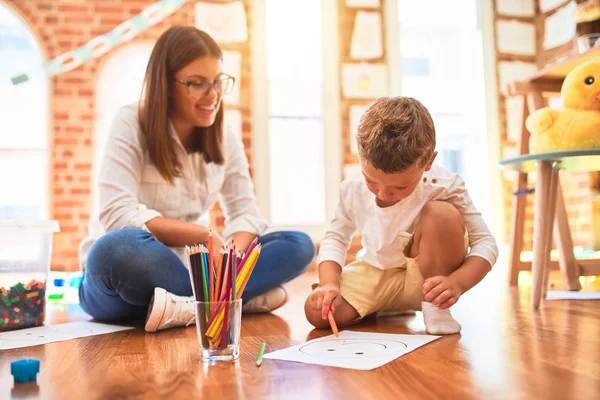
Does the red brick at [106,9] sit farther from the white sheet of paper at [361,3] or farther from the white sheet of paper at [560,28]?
the white sheet of paper at [560,28]

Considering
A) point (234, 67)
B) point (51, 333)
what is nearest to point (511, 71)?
point (234, 67)

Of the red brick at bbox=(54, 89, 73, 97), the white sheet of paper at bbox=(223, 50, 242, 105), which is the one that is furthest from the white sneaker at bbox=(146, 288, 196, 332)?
the red brick at bbox=(54, 89, 73, 97)

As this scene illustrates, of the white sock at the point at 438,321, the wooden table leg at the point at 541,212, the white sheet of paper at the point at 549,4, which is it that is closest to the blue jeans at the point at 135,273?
the white sock at the point at 438,321

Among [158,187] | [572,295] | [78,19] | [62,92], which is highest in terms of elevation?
[78,19]

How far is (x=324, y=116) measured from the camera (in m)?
3.28

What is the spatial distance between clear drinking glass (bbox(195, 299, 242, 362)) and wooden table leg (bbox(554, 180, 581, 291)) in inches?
46.8

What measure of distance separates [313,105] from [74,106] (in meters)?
1.26

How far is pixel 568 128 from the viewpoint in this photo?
154cm

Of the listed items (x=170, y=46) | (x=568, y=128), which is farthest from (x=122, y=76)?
(x=568, y=128)

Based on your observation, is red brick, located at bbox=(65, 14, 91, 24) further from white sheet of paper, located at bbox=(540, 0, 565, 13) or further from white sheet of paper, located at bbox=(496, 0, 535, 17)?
white sheet of paper, located at bbox=(540, 0, 565, 13)

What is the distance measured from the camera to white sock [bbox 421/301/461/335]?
1.05 metres

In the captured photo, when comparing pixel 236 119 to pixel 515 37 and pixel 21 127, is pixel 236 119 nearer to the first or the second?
pixel 21 127

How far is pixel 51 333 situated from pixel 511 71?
9.66 ft

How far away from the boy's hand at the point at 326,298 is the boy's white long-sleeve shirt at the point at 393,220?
0.11m
